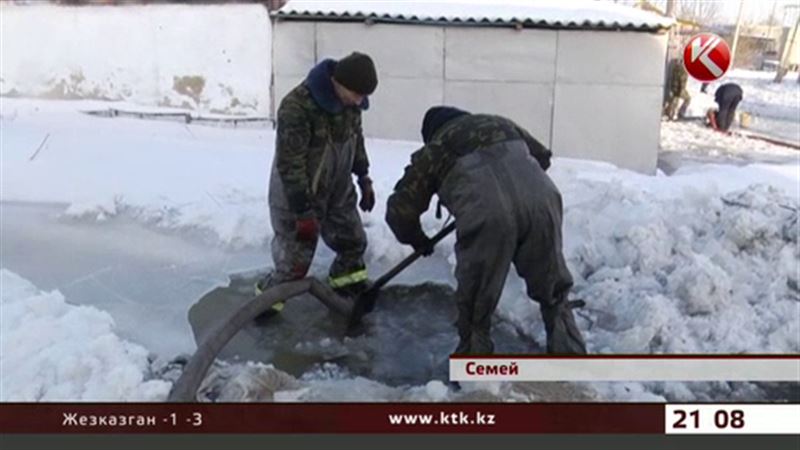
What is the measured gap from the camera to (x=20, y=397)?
1.29 meters

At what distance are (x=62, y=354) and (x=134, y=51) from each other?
62cm

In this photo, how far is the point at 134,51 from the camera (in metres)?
1.33

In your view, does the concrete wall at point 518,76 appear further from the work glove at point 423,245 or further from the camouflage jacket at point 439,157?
the work glove at point 423,245

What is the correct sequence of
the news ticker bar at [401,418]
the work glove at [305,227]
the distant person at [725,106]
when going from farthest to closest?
the work glove at [305,227], the distant person at [725,106], the news ticker bar at [401,418]

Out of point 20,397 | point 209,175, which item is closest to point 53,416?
point 20,397

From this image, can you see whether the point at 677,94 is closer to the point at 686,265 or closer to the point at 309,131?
the point at 686,265

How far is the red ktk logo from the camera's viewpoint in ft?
4.37

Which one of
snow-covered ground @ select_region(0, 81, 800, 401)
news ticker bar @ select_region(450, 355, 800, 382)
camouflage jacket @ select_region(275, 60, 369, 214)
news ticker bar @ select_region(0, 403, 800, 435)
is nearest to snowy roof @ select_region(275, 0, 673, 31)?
camouflage jacket @ select_region(275, 60, 369, 214)

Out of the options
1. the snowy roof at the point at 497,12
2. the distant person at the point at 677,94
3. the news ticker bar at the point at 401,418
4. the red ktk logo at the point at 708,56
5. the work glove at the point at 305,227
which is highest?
the snowy roof at the point at 497,12

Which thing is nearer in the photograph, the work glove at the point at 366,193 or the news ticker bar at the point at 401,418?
the news ticker bar at the point at 401,418


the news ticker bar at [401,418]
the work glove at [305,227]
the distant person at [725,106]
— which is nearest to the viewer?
the news ticker bar at [401,418]

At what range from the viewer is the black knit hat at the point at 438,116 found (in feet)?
4.71

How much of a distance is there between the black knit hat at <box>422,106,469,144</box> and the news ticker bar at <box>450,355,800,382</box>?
1.64 ft

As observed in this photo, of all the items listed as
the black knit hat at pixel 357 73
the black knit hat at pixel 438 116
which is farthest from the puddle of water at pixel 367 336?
the black knit hat at pixel 357 73
